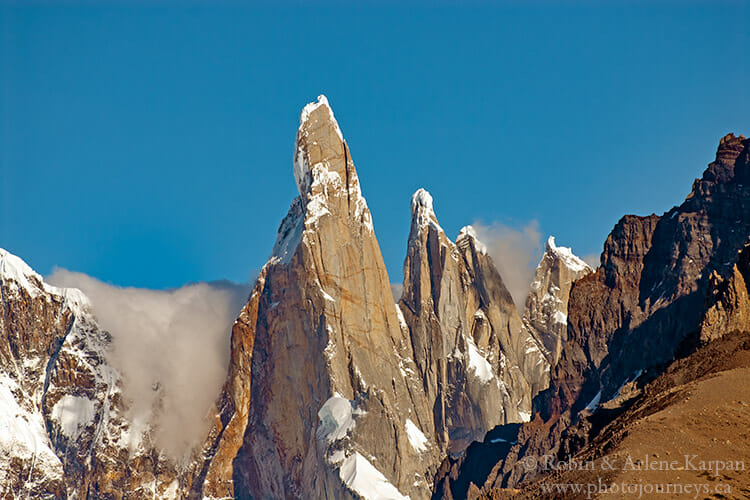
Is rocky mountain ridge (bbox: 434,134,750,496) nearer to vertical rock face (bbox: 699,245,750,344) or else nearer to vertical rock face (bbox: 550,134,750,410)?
vertical rock face (bbox: 550,134,750,410)

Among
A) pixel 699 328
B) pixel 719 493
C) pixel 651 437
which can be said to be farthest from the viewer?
pixel 699 328

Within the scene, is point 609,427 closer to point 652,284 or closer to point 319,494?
point 652,284

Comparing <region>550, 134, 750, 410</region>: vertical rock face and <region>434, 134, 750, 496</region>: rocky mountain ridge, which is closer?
<region>434, 134, 750, 496</region>: rocky mountain ridge

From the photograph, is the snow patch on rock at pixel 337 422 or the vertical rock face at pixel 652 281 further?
the snow patch on rock at pixel 337 422

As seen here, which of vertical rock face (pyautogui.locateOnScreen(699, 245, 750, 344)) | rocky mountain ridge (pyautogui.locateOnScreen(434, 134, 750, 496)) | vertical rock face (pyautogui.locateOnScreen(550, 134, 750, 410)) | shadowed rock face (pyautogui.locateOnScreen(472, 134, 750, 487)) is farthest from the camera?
vertical rock face (pyautogui.locateOnScreen(550, 134, 750, 410))

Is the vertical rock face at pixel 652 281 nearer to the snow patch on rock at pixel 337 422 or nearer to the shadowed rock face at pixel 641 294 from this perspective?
the shadowed rock face at pixel 641 294

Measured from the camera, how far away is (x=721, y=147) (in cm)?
16988

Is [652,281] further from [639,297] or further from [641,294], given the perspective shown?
[639,297]

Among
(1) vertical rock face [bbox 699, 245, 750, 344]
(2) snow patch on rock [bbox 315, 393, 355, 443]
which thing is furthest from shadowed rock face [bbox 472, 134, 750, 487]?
(1) vertical rock face [bbox 699, 245, 750, 344]

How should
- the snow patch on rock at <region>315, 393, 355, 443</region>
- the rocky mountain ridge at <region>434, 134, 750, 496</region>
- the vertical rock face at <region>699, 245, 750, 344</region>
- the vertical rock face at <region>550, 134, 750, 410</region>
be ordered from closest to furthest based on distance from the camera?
1. the vertical rock face at <region>699, 245, 750, 344</region>
2. the rocky mountain ridge at <region>434, 134, 750, 496</region>
3. the vertical rock face at <region>550, 134, 750, 410</region>
4. the snow patch on rock at <region>315, 393, 355, 443</region>

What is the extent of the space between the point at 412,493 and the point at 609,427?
3807 inches

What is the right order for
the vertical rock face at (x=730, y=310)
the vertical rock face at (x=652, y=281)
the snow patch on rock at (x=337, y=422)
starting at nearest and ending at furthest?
the vertical rock face at (x=730, y=310) → the vertical rock face at (x=652, y=281) → the snow patch on rock at (x=337, y=422)

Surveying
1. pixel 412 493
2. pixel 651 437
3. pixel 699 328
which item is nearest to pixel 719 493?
pixel 651 437

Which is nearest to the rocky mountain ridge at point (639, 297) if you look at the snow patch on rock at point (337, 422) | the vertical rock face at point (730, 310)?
the snow patch on rock at point (337, 422)
